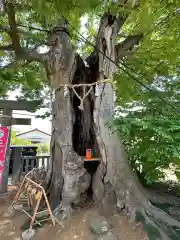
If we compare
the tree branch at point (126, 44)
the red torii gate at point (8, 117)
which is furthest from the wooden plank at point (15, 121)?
the tree branch at point (126, 44)

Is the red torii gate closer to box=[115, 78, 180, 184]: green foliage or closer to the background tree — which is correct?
the background tree

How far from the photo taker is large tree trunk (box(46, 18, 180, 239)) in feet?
10.5

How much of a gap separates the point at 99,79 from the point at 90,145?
154cm

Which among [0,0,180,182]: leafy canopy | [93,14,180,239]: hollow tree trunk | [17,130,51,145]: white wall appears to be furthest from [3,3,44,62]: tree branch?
Answer: [17,130,51,145]: white wall

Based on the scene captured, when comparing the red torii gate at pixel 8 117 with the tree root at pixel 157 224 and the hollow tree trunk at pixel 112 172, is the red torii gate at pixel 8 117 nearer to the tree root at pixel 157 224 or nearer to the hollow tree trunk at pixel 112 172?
the hollow tree trunk at pixel 112 172

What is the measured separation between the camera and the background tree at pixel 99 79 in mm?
3072

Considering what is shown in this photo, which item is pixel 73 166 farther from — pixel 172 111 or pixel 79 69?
pixel 79 69

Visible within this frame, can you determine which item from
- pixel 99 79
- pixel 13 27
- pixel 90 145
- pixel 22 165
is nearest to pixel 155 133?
pixel 99 79

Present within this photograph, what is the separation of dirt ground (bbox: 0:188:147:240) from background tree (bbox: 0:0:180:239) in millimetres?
195

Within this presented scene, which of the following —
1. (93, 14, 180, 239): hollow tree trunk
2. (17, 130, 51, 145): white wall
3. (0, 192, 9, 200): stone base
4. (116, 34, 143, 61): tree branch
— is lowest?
(0, 192, 9, 200): stone base

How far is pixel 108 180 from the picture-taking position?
334 centimetres

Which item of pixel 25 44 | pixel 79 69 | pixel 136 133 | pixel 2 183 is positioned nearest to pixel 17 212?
pixel 2 183

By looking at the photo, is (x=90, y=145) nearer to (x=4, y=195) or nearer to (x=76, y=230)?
(x=76, y=230)

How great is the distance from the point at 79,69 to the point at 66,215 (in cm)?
323
